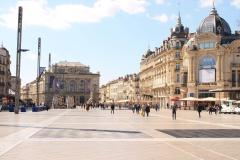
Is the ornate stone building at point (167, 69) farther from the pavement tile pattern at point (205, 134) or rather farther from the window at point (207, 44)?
the pavement tile pattern at point (205, 134)

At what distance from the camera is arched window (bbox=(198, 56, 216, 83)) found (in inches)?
4198

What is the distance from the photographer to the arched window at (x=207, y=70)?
4198 inches

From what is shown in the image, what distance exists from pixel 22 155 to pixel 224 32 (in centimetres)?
9926

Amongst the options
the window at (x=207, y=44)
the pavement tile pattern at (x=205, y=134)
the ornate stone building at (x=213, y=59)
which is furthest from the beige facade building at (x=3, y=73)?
the pavement tile pattern at (x=205, y=134)

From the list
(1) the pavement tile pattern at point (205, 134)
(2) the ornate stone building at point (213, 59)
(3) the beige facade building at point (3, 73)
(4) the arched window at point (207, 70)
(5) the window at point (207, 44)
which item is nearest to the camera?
(1) the pavement tile pattern at point (205, 134)

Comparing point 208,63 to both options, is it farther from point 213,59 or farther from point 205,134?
point 205,134

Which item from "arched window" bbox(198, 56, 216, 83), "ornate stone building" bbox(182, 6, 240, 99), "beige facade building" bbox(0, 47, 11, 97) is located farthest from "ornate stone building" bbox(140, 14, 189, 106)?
→ "beige facade building" bbox(0, 47, 11, 97)

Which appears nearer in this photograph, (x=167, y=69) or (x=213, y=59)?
(x=213, y=59)

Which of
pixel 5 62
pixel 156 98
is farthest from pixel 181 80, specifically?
pixel 5 62

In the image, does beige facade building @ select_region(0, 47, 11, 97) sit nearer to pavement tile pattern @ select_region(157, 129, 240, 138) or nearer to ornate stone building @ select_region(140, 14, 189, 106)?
ornate stone building @ select_region(140, 14, 189, 106)

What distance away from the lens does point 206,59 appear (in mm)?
107812

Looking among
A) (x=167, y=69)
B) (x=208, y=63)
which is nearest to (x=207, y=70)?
(x=208, y=63)

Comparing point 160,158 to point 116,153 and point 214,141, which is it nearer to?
point 116,153

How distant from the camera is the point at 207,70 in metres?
108
